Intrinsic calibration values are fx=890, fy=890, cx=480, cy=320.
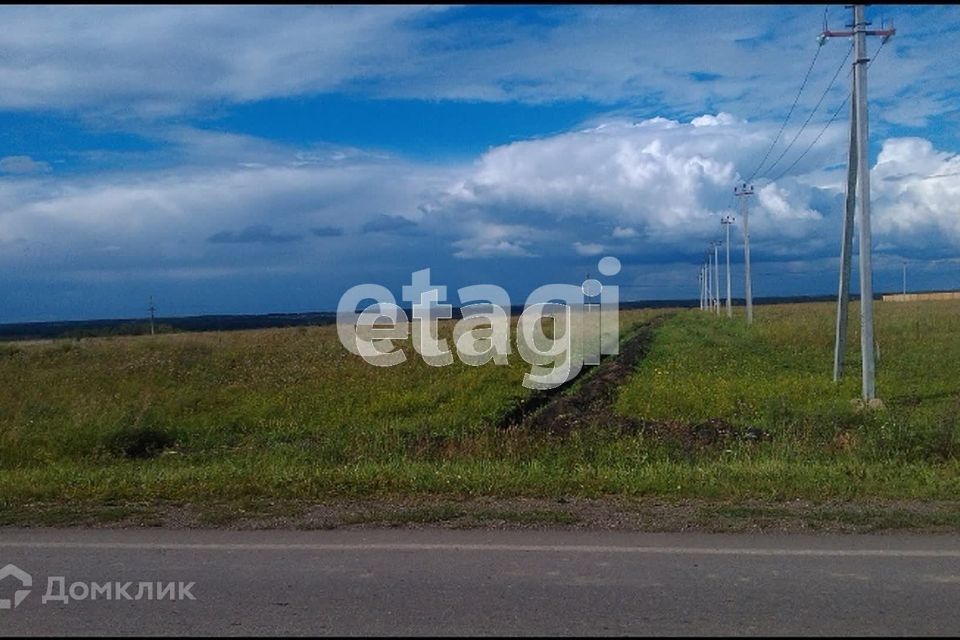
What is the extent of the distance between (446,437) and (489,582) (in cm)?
665


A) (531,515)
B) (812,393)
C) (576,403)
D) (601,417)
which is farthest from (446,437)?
(812,393)

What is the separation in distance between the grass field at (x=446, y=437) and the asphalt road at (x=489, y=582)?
4.52 ft

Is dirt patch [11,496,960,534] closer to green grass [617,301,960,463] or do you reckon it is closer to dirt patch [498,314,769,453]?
green grass [617,301,960,463]

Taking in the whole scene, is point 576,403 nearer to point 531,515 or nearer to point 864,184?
point 864,184

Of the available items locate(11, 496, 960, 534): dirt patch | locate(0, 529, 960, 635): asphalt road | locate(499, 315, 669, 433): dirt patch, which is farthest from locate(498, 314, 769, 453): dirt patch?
locate(0, 529, 960, 635): asphalt road

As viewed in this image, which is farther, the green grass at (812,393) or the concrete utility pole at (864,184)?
the concrete utility pole at (864,184)

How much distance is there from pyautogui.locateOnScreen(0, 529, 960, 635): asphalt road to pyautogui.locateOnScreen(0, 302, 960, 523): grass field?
4.52 ft

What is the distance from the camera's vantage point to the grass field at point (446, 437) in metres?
8.32

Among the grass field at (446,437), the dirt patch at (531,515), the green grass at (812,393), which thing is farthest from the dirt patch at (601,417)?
the dirt patch at (531,515)

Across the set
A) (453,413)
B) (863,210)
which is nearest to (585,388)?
(453,413)

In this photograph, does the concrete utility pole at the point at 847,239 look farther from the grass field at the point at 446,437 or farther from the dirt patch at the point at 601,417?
the dirt patch at the point at 601,417

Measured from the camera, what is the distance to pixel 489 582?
18.4 ft

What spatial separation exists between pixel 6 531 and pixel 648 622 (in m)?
5.32

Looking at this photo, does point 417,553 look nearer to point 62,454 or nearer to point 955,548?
point 955,548
